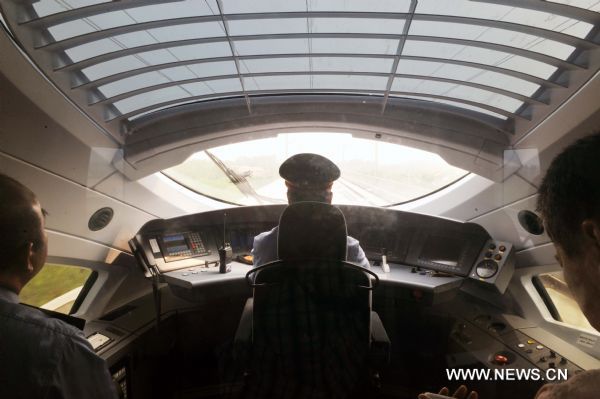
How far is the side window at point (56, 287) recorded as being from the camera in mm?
974

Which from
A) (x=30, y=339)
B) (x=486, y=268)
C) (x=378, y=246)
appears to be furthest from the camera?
(x=378, y=246)

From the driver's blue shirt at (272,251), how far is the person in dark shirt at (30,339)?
62cm

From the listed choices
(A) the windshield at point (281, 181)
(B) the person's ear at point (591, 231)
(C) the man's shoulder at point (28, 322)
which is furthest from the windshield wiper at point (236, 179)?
(B) the person's ear at point (591, 231)

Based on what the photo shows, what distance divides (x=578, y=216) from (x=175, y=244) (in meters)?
1.53

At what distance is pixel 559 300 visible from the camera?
129cm

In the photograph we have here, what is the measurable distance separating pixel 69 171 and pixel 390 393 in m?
1.78

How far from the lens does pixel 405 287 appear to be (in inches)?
57.1

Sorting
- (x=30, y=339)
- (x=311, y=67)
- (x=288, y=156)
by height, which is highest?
(x=311, y=67)

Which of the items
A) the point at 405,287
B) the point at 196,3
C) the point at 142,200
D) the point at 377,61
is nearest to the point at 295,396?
the point at 405,287

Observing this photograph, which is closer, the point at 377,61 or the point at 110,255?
the point at 377,61

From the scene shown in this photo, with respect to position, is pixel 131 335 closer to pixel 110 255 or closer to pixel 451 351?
pixel 110 255

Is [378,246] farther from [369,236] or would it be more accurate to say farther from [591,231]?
[591,231]

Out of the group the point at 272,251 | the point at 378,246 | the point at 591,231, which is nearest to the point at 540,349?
the point at 378,246

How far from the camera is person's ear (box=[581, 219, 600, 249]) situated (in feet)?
1.68
